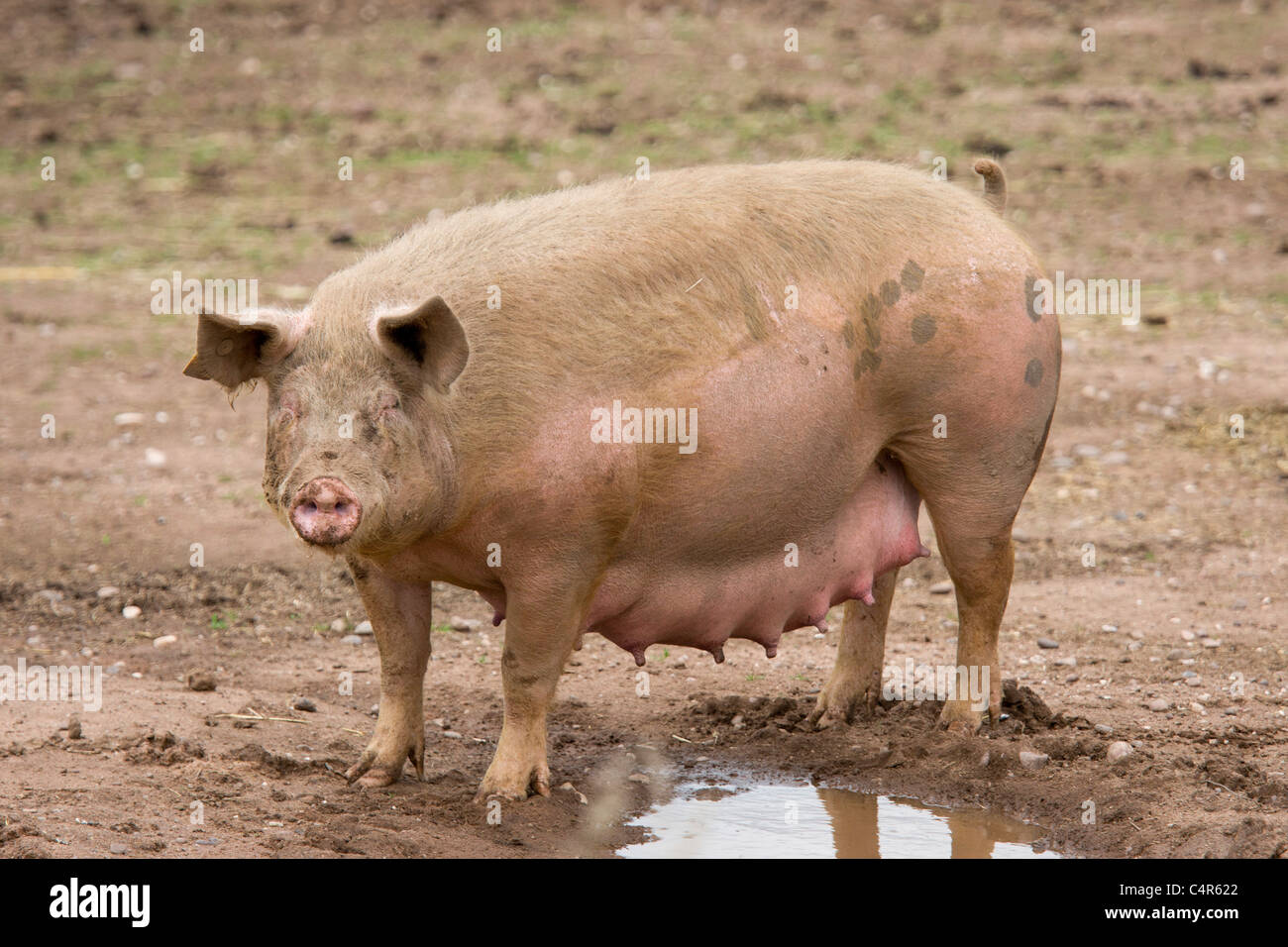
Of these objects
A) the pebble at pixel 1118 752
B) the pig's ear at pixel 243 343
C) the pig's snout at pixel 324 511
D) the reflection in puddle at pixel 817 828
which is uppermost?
the pig's ear at pixel 243 343

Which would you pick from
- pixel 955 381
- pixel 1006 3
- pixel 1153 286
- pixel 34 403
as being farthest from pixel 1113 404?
pixel 1006 3

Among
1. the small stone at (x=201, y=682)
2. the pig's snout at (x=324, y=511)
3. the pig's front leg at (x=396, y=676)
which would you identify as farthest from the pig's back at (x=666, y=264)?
the small stone at (x=201, y=682)

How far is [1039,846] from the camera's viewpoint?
5.62 metres

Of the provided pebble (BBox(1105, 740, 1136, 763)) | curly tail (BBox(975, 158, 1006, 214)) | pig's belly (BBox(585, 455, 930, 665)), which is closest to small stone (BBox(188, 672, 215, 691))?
pig's belly (BBox(585, 455, 930, 665))

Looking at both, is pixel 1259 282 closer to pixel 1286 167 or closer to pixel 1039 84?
pixel 1286 167

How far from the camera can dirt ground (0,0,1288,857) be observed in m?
5.89

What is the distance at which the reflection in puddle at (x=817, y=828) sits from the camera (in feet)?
18.6

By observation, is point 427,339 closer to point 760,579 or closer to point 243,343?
point 243,343

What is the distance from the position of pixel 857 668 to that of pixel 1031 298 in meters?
1.63

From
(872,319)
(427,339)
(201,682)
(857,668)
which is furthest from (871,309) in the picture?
(201,682)

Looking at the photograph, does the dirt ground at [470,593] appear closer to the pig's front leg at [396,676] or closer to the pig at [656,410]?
the pig's front leg at [396,676]

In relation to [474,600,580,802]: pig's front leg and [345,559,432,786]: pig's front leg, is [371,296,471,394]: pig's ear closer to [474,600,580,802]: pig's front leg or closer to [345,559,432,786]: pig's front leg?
[474,600,580,802]: pig's front leg

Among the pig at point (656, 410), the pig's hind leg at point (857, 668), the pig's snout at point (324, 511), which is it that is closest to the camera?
the pig's snout at point (324, 511)

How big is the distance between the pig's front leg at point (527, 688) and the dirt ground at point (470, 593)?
12 cm
